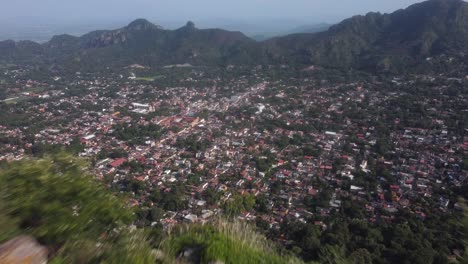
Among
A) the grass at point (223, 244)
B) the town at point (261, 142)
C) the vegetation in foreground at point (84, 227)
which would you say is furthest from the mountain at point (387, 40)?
the vegetation in foreground at point (84, 227)

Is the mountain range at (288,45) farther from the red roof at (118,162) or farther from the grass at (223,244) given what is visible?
the grass at (223,244)

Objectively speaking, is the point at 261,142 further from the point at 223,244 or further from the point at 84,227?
the point at 84,227

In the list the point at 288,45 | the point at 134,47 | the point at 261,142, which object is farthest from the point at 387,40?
the point at 134,47

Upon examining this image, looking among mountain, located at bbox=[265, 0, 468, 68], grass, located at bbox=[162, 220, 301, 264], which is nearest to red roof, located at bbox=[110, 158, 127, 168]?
grass, located at bbox=[162, 220, 301, 264]

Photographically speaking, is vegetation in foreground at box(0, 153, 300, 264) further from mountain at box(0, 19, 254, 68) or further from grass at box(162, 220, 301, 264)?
mountain at box(0, 19, 254, 68)

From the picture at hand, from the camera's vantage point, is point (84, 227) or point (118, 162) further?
point (118, 162)

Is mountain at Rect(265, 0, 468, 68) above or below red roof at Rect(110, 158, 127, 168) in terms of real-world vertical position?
above
